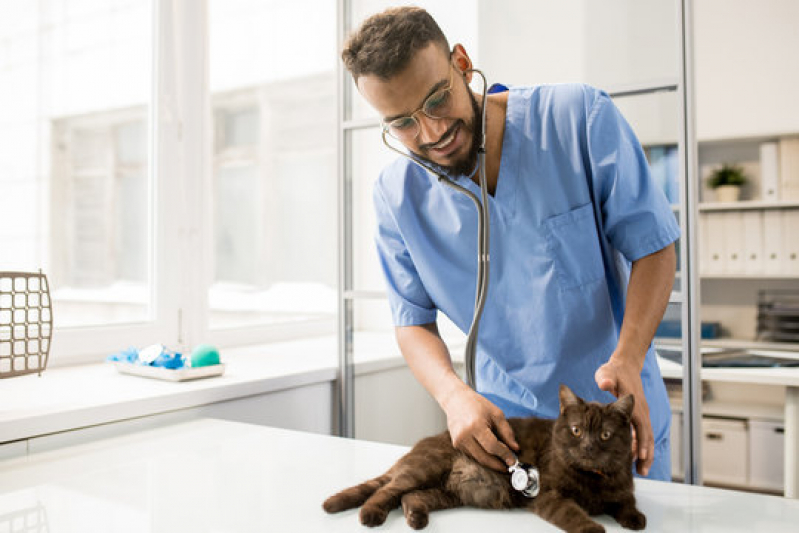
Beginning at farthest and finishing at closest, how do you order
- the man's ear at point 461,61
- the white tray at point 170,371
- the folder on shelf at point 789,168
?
the folder on shelf at point 789,168, the white tray at point 170,371, the man's ear at point 461,61

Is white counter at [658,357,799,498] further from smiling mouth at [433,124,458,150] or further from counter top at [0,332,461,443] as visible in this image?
smiling mouth at [433,124,458,150]

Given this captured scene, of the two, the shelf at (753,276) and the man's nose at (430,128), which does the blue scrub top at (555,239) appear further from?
the shelf at (753,276)

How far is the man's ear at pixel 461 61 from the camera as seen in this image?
1.03 metres

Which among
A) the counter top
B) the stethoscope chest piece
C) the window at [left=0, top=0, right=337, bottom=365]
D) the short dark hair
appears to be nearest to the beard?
the short dark hair

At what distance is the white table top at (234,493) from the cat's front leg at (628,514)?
1 cm

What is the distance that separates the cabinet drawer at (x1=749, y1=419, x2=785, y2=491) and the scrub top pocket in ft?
6.99

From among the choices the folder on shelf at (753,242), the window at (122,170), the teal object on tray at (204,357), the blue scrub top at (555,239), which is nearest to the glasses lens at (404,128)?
the blue scrub top at (555,239)

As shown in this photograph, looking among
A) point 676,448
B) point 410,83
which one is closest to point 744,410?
point 676,448

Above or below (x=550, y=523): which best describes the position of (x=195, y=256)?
above

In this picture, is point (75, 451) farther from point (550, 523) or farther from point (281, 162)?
point (281, 162)

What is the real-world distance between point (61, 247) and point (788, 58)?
3.42 metres

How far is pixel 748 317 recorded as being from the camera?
126 inches

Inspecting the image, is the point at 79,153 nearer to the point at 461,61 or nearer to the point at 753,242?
the point at 461,61

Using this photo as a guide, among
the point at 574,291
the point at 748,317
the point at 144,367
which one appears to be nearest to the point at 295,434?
the point at 144,367
